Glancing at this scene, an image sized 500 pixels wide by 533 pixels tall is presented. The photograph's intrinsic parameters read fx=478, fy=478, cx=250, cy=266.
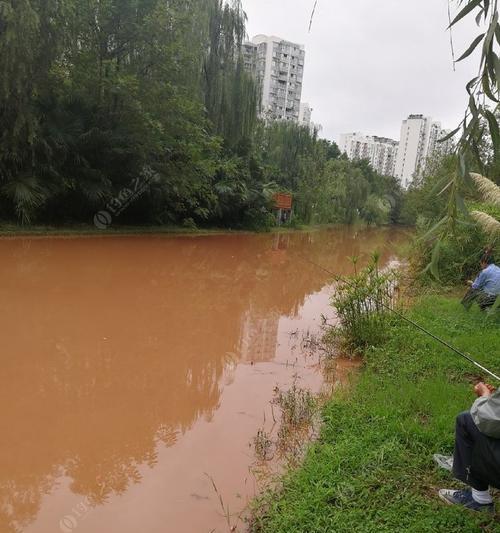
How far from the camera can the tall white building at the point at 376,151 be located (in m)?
72.3

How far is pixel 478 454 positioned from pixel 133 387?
3.04m

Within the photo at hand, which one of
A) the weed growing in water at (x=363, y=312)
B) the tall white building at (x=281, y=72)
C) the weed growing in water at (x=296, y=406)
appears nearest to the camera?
the weed growing in water at (x=296, y=406)

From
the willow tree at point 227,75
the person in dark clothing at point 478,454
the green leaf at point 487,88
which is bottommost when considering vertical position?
the person in dark clothing at point 478,454

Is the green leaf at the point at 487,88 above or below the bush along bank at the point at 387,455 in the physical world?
above

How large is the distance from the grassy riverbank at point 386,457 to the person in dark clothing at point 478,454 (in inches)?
3.8

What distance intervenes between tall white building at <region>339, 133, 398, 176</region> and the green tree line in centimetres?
5302

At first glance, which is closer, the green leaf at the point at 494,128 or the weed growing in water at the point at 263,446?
the green leaf at the point at 494,128

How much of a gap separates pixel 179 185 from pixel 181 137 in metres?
1.71

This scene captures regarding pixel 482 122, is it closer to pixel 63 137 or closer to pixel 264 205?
pixel 63 137

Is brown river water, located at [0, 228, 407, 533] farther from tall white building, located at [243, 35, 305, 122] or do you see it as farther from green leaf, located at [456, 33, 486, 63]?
tall white building, located at [243, 35, 305, 122]

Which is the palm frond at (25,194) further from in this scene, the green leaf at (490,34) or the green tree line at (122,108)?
the green leaf at (490,34)

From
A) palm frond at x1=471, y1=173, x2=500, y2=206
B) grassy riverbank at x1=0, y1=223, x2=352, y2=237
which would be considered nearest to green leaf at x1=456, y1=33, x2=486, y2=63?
palm frond at x1=471, y1=173, x2=500, y2=206

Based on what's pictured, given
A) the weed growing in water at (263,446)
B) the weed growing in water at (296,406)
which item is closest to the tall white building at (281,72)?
the weed growing in water at (296,406)

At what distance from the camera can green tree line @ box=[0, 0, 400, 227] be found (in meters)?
12.7
